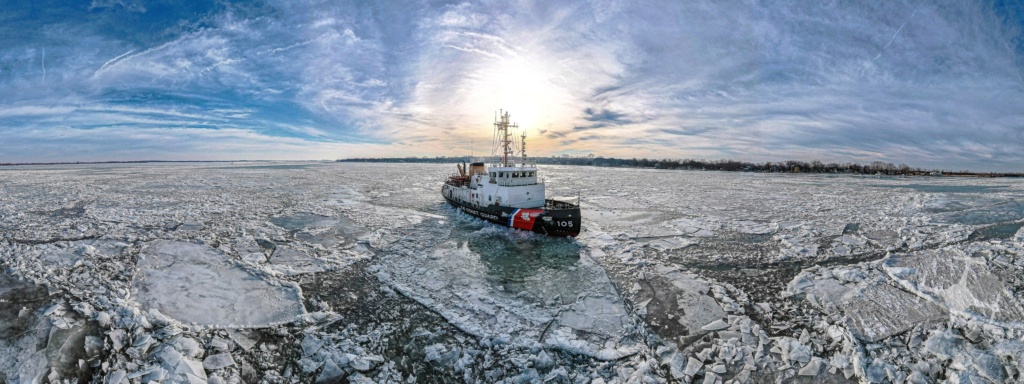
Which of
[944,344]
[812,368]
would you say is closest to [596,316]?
[812,368]

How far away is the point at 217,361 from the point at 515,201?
1157 cm

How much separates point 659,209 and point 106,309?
63.7 ft

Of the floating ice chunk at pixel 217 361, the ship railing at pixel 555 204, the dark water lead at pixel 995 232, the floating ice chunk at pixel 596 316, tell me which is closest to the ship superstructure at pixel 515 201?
the ship railing at pixel 555 204

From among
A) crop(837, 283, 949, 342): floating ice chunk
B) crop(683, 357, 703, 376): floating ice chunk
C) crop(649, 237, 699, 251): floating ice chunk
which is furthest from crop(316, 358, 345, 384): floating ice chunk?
crop(649, 237, 699, 251): floating ice chunk

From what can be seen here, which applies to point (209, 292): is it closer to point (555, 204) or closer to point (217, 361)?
point (217, 361)

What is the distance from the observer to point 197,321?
581cm

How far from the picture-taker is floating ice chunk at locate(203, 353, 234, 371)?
188 inches

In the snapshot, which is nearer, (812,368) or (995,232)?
(812,368)

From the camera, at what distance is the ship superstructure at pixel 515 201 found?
1294 centimetres

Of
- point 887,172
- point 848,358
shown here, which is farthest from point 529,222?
point 887,172

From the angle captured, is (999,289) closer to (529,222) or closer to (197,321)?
(529,222)

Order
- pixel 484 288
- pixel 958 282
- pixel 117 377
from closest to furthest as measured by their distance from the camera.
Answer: pixel 117 377
pixel 958 282
pixel 484 288

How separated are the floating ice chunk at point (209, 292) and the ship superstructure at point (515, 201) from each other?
8.05 m

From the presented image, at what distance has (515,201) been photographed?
15547 mm
